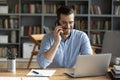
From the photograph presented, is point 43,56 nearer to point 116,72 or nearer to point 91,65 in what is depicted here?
point 91,65

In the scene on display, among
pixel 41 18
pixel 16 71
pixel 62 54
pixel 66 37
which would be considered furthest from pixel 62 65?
pixel 41 18

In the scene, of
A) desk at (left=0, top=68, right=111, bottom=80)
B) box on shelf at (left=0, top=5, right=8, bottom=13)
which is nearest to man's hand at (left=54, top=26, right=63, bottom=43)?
desk at (left=0, top=68, right=111, bottom=80)

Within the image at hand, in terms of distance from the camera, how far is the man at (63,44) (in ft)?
8.11

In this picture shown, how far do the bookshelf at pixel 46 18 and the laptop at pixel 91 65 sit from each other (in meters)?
3.86

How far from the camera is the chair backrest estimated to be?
2.40m

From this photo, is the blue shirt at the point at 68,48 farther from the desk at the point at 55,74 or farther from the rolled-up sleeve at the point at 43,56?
the desk at the point at 55,74

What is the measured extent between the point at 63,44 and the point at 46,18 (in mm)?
3704

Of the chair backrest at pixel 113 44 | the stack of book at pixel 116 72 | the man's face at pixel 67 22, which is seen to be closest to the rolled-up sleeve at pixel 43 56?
the man's face at pixel 67 22

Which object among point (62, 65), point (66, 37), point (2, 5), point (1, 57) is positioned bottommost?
point (1, 57)

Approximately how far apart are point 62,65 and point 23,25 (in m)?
3.80

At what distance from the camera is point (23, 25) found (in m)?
6.23

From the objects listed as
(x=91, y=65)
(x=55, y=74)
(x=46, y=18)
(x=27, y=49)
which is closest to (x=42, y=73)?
(x=55, y=74)

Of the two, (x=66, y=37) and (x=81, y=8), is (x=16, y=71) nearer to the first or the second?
(x=66, y=37)

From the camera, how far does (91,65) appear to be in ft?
6.75
